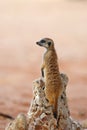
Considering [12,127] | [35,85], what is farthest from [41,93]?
[12,127]

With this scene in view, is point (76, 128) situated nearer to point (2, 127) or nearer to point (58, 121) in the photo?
point (58, 121)

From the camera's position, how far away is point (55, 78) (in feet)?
21.0

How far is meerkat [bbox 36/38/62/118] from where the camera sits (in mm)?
6324

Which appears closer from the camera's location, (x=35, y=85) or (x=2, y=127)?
(x=35, y=85)

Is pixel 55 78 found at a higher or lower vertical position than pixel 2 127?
lower

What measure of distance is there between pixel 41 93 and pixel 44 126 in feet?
1.23

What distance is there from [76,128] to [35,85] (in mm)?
744

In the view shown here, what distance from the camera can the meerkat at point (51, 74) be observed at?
6.32 meters

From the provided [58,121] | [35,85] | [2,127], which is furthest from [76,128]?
[2,127]

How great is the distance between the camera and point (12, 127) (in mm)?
6531

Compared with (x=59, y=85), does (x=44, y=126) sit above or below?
below

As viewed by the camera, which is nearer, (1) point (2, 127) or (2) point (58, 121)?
(2) point (58, 121)

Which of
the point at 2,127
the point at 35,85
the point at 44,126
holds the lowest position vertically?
the point at 44,126

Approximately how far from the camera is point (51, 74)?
6.39m
